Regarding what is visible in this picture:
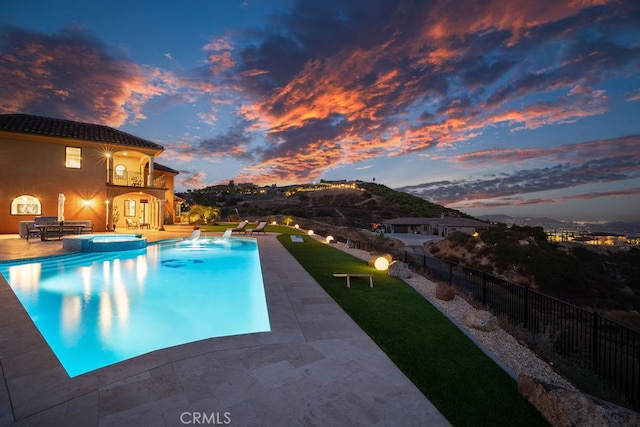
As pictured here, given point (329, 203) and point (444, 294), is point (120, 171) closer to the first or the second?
point (444, 294)

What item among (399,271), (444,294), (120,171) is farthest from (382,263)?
(120,171)

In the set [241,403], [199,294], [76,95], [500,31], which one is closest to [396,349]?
[241,403]

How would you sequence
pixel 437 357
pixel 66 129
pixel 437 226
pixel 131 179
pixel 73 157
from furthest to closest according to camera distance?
pixel 437 226 → pixel 131 179 → pixel 66 129 → pixel 73 157 → pixel 437 357

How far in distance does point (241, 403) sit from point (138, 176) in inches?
984

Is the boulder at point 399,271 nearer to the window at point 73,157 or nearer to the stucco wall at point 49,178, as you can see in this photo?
the stucco wall at point 49,178

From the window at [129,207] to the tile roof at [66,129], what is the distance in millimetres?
5598

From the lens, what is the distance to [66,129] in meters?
19.5

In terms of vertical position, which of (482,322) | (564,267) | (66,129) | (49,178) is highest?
(66,129)

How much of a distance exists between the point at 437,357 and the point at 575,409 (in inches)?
63.3

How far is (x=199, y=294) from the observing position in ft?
27.0

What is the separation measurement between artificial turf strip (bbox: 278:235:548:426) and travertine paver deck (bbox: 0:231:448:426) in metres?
0.27

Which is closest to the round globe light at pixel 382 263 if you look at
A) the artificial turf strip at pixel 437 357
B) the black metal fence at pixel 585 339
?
the black metal fence at pixel 585 339

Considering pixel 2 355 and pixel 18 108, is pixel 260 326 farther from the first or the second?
pixel 18 108

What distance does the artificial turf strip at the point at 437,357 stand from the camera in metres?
3.01
